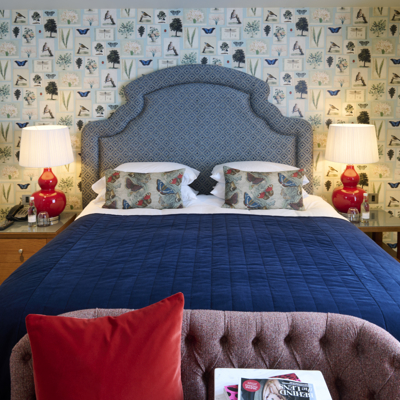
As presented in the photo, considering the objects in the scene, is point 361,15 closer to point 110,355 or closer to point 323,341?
point 323,341

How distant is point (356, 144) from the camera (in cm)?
302

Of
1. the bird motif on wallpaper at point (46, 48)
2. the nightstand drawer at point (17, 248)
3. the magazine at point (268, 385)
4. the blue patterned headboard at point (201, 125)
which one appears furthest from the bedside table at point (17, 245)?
the magazine at point (268, 385)

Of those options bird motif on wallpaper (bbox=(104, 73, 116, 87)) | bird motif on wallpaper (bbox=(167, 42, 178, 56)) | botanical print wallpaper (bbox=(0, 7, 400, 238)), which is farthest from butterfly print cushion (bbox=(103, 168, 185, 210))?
bird motif on wallpaper (bbox=(167, 42, 178, 56))

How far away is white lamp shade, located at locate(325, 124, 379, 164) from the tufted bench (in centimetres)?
200

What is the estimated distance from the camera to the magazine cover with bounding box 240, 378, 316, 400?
1020 millimetres

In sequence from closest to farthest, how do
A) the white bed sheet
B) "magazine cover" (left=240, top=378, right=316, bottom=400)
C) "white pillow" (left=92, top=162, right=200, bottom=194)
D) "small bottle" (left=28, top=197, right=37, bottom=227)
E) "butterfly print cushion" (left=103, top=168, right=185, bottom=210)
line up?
1. "magazine cover" (left=240, top=378, right=316, bottom=400)
2. the white bed sheet
3. "butterfly print cushion" (left=103, top=168, right=185, bottom=210)
4. "small bottle" (left=28, top=197, right=37, bottom=227)
5. "white pillow" (left=92, top=162, right=200, bottom=194)

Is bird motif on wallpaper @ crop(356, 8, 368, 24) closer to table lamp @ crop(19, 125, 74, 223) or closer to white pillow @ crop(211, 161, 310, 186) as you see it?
white pillow @ crop(211, 161, 310, 186)

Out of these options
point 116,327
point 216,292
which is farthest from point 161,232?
point 116,327

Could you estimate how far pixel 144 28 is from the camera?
10.8ft

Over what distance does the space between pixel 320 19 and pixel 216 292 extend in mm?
2624

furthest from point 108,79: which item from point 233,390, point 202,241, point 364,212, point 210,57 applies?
point 233,390

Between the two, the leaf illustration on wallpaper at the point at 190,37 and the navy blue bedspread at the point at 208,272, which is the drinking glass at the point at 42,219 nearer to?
the navy blue bedspread at the point at 208,272

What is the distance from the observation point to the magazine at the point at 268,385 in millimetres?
1025

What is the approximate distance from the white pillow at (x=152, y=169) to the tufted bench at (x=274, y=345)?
1.83 metres
